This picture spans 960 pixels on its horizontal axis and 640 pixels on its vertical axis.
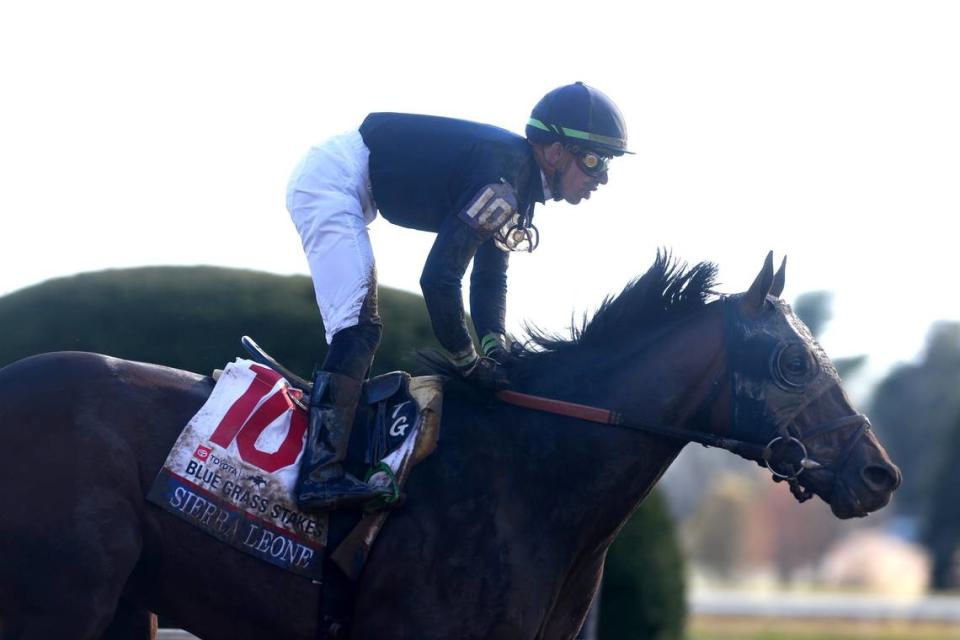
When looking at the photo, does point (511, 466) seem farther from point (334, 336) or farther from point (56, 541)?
point (56, 541)

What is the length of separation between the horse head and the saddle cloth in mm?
1168

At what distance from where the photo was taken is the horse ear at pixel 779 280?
202 inches

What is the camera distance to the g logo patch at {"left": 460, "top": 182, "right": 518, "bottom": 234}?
4.89 meters

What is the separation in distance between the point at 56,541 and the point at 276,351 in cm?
341

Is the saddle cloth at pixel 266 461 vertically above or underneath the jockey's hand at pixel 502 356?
underneath

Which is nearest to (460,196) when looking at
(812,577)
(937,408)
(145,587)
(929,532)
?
(145,587)

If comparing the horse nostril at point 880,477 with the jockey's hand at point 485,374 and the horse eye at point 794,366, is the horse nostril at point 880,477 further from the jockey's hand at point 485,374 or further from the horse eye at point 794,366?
the jockey's hand at point 485,374

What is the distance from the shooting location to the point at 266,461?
4.82m

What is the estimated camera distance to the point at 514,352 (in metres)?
5.29

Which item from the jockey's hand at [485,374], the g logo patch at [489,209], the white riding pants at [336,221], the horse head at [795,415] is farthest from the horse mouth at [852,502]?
the white riding pants at [336,221]

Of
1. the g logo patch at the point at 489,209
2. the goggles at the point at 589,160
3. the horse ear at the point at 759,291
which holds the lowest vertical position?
the horse ear at the point at 759,291

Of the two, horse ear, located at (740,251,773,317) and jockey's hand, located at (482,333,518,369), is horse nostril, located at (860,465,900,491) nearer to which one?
horse ear, located at (740,251,773,317)

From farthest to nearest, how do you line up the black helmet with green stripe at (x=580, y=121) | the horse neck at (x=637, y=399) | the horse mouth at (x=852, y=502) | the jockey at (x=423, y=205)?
1. the black helmet with green stripe at (x=580, y=121)
2. the horse neck at (x=637, y=399)
3. the horse mouth at (x=852, y=502)
4. the jockey at (x=423, y=205)

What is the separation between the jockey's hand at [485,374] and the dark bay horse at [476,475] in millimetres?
82
